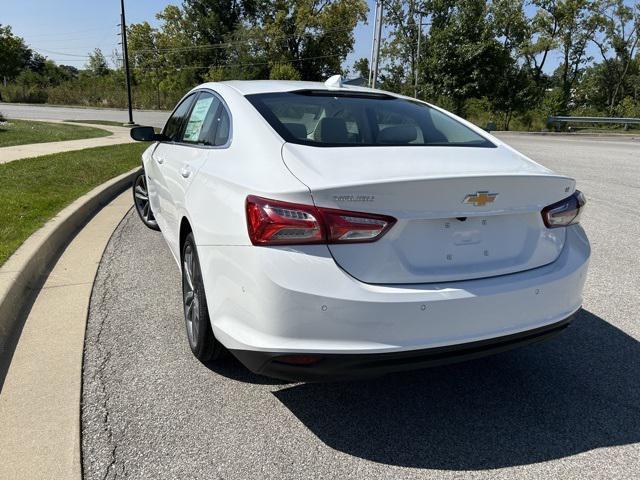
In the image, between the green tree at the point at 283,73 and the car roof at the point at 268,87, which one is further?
the green tree at the point at 283,73

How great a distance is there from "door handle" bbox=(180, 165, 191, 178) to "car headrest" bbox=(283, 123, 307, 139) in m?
0.77

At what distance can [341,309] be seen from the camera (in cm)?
211

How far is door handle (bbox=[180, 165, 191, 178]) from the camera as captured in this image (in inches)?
126

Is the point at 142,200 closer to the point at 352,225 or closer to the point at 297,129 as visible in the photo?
the point at 297,129

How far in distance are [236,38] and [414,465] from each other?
60.9 metres

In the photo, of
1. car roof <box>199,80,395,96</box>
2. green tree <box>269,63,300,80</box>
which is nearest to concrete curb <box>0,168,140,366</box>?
car roof <box>199,80,395,96</box>

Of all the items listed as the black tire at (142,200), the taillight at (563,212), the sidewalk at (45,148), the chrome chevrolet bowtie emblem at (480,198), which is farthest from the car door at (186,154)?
the sidewalk at (45,148)

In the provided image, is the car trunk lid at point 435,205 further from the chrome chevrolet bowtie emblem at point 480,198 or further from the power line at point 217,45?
the power line at point 217,45

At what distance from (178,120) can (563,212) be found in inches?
127

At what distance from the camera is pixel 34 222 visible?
5.33 m

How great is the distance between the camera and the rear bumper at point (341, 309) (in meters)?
2.11

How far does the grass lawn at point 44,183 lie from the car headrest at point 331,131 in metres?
2.87

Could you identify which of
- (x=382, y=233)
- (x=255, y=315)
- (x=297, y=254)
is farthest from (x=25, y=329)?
(x=382, y=233)

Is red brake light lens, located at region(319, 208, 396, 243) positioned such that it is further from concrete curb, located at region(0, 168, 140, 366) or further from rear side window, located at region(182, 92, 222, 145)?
concrete curb, located at region(0, 168, 140, 366)
